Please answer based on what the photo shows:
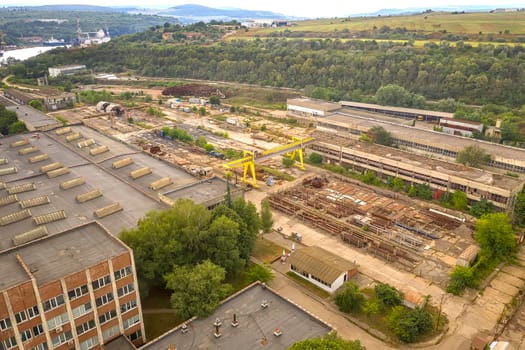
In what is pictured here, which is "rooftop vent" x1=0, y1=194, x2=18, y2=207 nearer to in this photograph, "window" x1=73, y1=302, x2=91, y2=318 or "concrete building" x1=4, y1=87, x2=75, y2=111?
"window" x1=73, y1=302, x2=91, y2=318

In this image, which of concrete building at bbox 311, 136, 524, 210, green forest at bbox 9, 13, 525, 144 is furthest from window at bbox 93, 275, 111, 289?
green forest at bbox 9, 13, 525, 144

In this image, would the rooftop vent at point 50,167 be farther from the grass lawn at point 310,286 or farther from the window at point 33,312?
the grass lawn at point 310,286

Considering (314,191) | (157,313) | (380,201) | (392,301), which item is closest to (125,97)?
(314,191)

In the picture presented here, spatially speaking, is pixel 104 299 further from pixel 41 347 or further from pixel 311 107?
pixel 311 107

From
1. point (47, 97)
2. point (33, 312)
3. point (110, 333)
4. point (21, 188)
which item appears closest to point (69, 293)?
point (33, 312)

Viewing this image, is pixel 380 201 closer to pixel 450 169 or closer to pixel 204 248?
pixel 450 169
